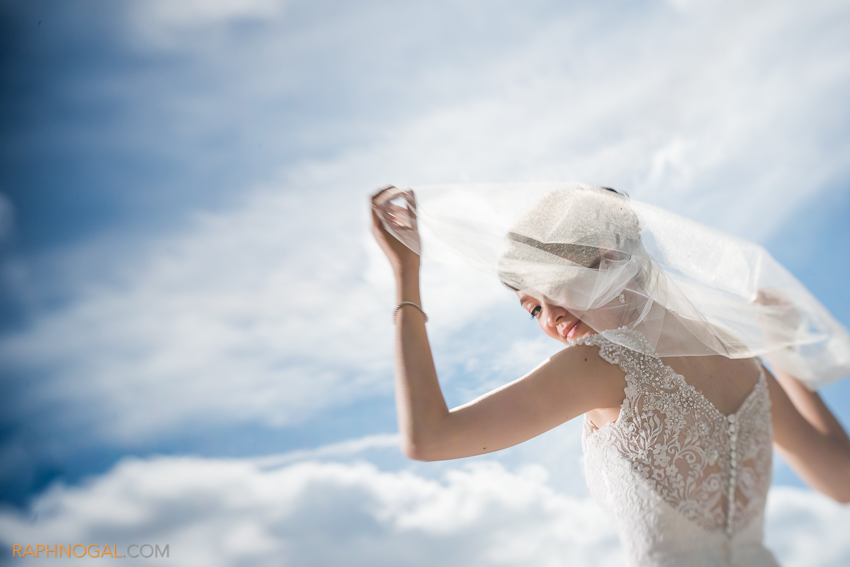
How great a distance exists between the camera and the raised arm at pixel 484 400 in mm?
822

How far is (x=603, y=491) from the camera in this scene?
1017 millimetres

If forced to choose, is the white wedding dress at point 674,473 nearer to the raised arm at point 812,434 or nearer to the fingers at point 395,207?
the raised arm at point 812,434

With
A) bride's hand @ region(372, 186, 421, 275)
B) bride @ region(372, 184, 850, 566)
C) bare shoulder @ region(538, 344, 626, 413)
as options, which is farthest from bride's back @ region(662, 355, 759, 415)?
bride's hand @ region(372, 186, 421, 275)

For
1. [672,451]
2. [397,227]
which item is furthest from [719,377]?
[397,227]

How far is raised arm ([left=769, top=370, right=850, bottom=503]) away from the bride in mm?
14

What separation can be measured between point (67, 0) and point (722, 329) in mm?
4554

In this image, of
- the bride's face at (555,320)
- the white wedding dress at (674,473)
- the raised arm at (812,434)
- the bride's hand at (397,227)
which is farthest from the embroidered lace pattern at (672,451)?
the bride's hand at (397,227)

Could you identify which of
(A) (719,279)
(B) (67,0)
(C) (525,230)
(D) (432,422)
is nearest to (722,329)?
(A) (719,279)

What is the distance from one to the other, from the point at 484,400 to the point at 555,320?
0.36 metres

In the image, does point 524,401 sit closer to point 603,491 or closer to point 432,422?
point 432,422

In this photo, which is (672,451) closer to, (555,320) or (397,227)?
(555,320)

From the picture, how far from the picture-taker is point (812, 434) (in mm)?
1188

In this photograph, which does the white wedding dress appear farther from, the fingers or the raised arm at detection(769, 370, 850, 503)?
the fingers

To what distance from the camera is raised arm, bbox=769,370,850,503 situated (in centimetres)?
117
